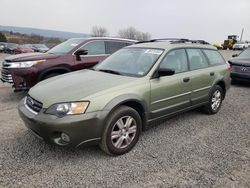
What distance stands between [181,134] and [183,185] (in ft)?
4.89

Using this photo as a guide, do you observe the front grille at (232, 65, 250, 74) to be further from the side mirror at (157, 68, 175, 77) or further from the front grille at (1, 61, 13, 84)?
the front grille at (1, 61, 13, 84)

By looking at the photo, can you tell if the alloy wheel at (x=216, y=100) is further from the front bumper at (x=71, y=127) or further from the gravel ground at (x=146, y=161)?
the front bumper at (x=71, y=127)

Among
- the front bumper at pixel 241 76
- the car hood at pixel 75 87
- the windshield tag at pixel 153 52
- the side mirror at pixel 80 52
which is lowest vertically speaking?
the front bumper at pixel 241 76

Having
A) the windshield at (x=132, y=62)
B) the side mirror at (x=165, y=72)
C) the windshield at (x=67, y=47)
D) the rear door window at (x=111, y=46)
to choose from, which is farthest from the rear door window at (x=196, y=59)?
the windshield at (x=67, y=47)

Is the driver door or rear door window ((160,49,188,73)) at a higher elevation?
rear door window ((160,49,188,73))

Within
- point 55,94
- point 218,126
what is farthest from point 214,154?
point 55,94

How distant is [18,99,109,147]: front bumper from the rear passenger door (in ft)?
7.10

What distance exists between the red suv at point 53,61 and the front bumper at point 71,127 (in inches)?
113

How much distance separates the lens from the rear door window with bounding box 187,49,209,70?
461cm

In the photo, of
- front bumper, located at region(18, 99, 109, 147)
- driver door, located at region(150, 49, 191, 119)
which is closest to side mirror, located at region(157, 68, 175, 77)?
driver door, located at region(150, 49, 191, 119)

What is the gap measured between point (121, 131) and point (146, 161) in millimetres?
531

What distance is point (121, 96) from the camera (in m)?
3.29

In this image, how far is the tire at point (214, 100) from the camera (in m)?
5.12

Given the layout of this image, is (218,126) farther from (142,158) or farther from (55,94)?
(55,94)
